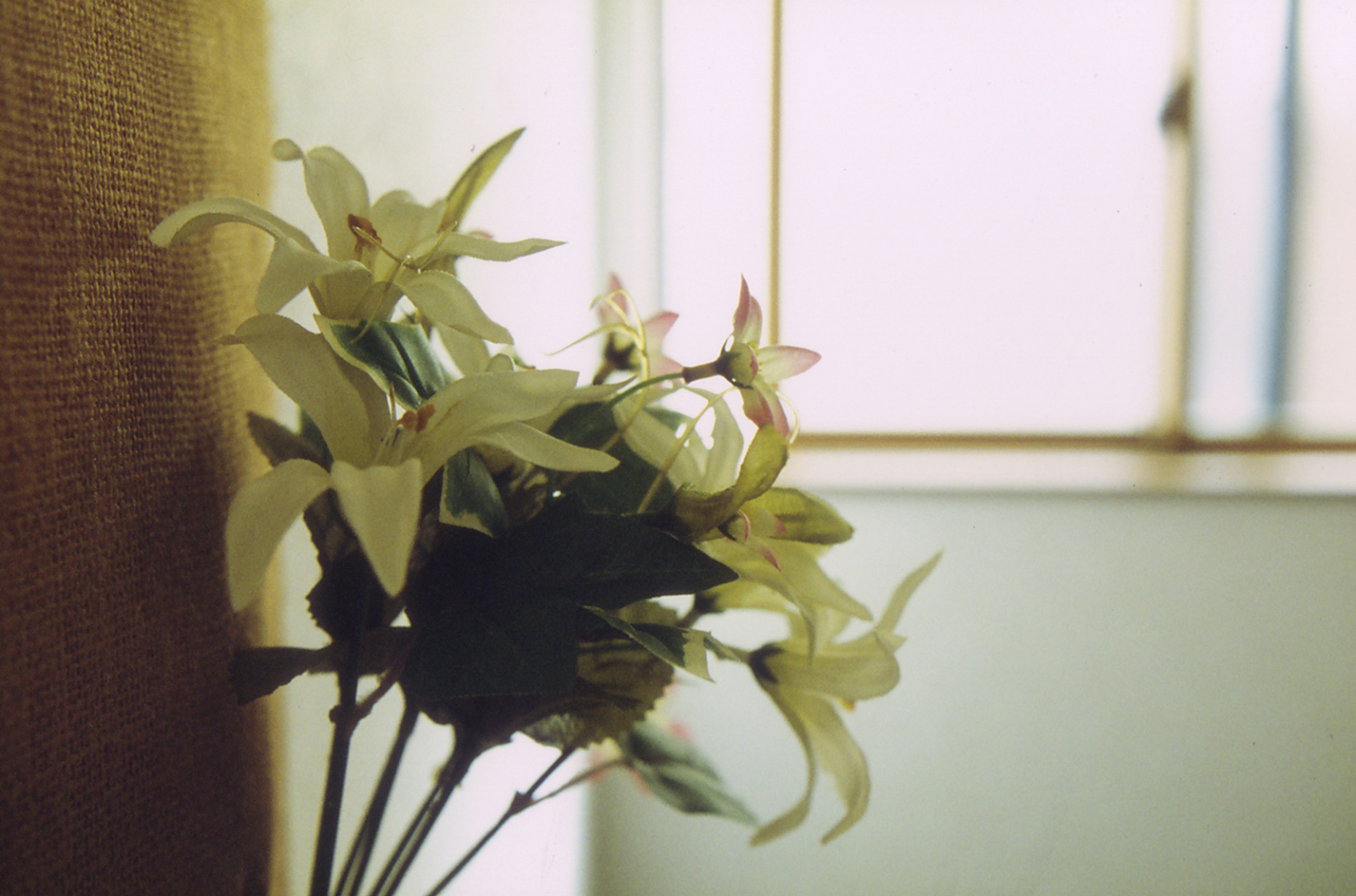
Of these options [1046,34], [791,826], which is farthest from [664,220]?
[791,826]

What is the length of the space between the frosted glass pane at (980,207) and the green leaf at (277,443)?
0.67 metres

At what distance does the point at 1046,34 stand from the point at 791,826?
84 centimetres

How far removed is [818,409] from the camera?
1.10 metres

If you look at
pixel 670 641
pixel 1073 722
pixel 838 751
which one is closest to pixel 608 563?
pixel 670 641

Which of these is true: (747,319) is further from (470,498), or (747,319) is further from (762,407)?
(470,498)

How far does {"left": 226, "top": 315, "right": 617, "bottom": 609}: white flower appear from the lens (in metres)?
0.32

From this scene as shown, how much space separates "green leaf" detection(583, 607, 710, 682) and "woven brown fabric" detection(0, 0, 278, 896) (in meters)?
0.22

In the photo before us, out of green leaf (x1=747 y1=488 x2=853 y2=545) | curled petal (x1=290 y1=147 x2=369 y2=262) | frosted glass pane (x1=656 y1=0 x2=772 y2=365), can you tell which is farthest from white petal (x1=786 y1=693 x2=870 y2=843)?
frosted glass pane (x1=656 y1=0 x2=772 y2=365)

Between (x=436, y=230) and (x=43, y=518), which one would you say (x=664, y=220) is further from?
(x=43, y=518)

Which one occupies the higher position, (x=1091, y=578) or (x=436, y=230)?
(x=436, y=230)

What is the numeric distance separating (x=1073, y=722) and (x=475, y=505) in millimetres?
801

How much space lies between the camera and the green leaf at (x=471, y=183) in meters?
0.45

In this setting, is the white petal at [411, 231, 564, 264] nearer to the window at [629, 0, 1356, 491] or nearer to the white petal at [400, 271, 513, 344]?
the white petal at [400, 271, 513, 344]

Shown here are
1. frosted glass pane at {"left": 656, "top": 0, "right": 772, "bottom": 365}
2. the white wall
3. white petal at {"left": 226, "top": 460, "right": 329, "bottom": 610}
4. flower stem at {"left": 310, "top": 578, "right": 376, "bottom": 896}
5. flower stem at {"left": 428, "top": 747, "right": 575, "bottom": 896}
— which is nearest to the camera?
white petal at {"left": 226, "top": 460, "right": 329, "bottom": 610}
